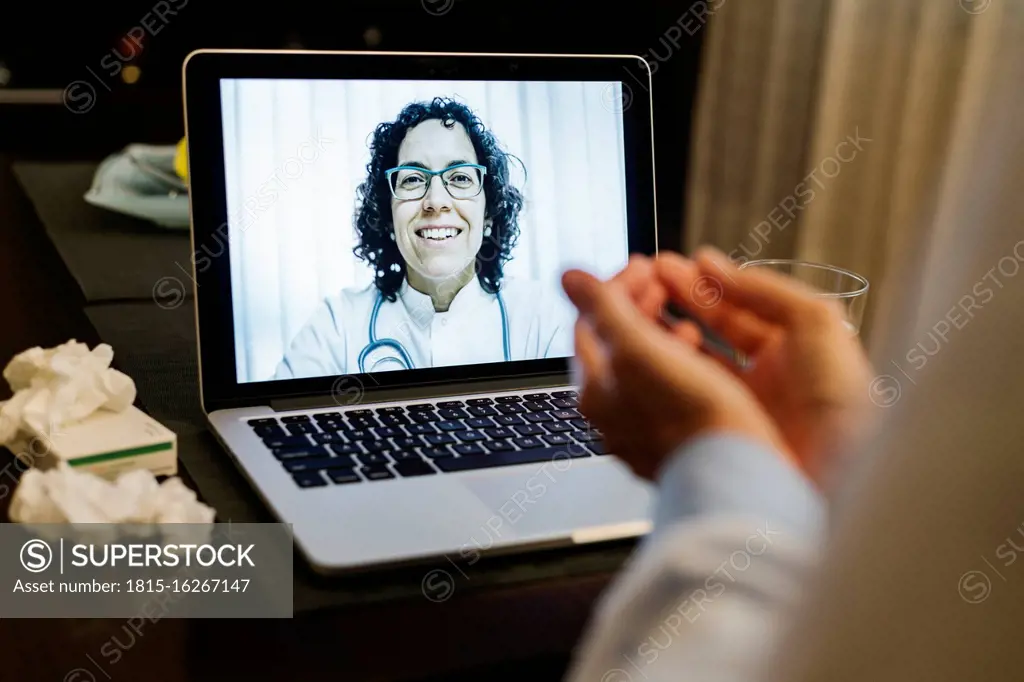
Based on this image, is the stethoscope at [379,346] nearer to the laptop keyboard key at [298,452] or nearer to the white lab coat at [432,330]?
the white lab coat at [432,330]

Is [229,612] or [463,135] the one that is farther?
[463,135]

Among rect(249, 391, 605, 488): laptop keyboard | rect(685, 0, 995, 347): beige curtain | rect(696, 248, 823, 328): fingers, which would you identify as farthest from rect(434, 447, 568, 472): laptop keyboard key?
rect(685, 0, 995, 347): beige curtain

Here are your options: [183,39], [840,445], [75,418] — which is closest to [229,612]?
[75,418]

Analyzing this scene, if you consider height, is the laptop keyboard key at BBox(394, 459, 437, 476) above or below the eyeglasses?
below

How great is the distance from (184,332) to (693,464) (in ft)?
2.23

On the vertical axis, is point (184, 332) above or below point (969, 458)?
below

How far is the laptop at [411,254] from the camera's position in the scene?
72 centimetres

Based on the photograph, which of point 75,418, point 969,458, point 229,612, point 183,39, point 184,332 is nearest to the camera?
point 969,458

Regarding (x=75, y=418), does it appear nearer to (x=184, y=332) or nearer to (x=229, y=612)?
(x=229, y=612)

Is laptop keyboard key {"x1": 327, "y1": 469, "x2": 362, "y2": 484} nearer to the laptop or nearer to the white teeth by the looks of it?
the laptop

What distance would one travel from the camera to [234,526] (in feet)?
1.99

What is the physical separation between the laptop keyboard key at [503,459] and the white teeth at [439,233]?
21 centimetres

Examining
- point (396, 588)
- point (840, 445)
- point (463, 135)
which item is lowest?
point (396, 588)

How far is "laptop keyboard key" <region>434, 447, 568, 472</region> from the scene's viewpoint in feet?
2.28
